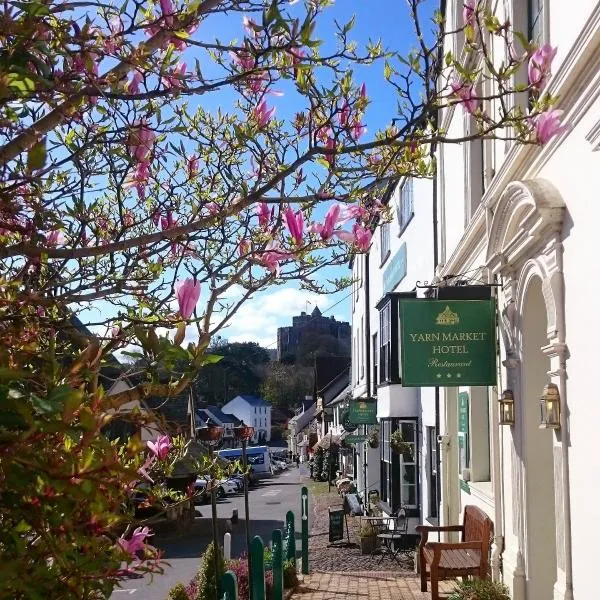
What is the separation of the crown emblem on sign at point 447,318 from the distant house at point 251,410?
80738 millimetres

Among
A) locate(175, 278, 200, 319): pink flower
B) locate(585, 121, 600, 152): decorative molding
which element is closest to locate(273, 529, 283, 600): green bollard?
locate(585, 121, 600, 152): decorative molding

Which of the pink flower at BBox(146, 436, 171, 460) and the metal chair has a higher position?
the pink flower at BBox(146, 436, 171, 460)

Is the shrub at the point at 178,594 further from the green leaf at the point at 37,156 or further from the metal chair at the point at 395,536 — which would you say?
the green leaf at the point at 37,156

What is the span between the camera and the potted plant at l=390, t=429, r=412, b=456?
52.2ft

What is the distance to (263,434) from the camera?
104 m

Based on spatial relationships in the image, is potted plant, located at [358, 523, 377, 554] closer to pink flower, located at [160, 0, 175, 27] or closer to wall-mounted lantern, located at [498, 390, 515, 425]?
wall-mounted lantern, located at [498, 390, 515, 425]

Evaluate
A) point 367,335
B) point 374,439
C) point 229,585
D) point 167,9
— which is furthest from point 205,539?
point 167,9

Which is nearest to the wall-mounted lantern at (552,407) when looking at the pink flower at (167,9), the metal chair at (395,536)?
the pink flower at (167,9)

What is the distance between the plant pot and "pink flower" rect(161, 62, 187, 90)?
44.8 ft

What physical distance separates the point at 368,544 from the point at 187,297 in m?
14.3

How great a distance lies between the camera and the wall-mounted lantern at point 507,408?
774 cm

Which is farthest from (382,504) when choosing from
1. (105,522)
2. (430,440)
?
(105,522)

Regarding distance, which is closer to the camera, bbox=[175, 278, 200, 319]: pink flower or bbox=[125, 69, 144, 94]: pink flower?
bbox=[175, 278, 200, 319]: pink flower

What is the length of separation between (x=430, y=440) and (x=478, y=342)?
6302 millimetres
